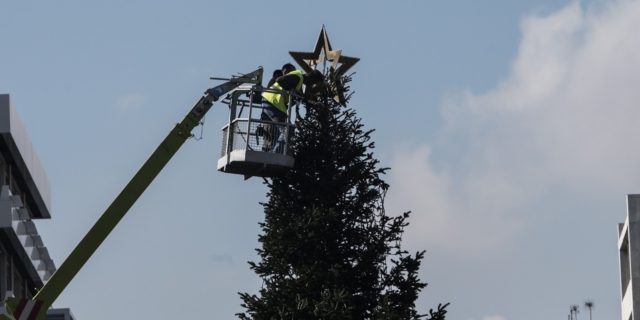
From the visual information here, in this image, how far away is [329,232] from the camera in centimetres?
2905

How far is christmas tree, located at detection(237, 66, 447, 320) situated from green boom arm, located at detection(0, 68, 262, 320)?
206cm

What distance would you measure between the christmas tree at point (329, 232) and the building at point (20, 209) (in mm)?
11187

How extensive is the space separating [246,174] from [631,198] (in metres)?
17.9

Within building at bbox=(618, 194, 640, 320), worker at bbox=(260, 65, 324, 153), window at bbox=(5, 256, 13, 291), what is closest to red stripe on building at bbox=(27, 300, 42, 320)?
worker at bbox=(260, 65, 324, 153)

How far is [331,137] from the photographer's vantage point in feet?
96.9

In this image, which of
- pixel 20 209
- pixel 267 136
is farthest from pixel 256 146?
pixel 20 209

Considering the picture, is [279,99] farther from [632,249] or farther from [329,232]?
[632,249]

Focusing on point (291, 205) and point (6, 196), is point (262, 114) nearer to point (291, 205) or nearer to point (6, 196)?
point (291, 205)

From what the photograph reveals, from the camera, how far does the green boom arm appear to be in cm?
2847

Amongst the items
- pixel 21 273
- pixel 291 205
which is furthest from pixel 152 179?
pixel 21 273

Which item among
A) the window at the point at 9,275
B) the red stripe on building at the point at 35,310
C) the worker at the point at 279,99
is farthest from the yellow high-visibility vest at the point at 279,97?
the window at the point at 9,275

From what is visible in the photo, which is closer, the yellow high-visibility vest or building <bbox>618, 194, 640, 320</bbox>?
the yellow high-visibility vest

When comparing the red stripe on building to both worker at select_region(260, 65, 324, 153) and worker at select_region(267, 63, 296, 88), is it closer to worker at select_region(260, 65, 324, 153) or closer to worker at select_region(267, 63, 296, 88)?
worker at select_region(260, 65, 324, 153)

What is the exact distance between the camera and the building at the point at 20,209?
3812cm
